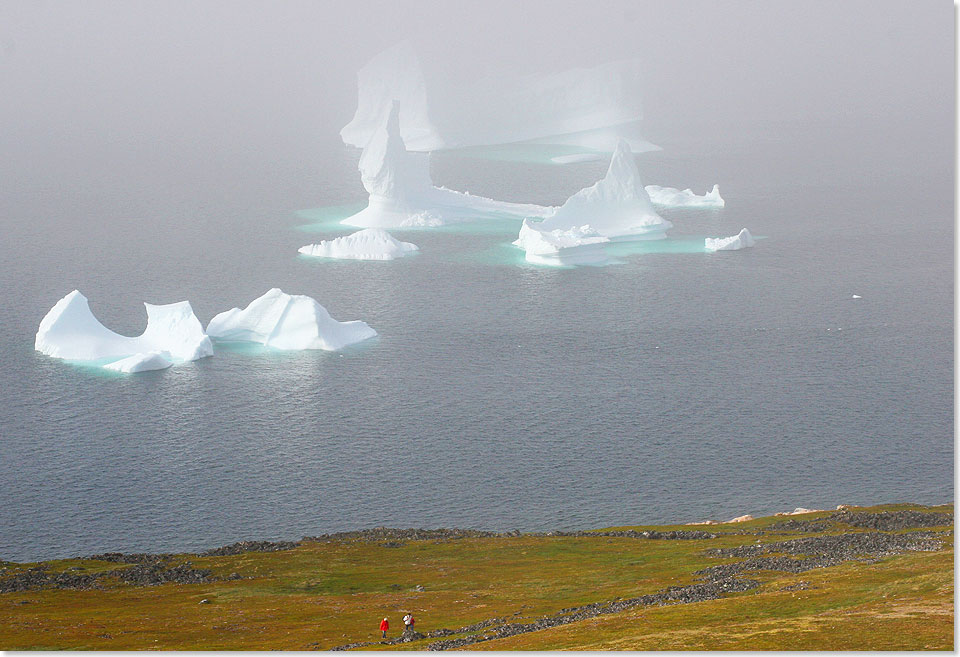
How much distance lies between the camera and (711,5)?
586 feet

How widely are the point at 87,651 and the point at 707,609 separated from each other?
16550 millimetres

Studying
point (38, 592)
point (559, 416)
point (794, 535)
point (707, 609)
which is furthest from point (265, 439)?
point (707, 609)

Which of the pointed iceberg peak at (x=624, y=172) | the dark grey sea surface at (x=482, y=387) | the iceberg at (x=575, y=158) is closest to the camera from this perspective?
the dark grey sea surface at (x=482, y=387)

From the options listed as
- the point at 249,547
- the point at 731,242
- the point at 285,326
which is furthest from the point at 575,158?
the point at 249,547

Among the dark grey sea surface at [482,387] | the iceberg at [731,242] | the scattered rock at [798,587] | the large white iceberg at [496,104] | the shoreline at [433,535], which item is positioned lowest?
the scattered rock at [798,587]

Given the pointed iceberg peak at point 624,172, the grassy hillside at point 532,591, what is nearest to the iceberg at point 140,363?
the grassy hillside at point 532,591

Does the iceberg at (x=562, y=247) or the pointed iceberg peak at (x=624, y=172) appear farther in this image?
the pointed iceberg peak at (x=624, y=172)

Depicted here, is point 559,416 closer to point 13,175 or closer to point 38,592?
point 38,592

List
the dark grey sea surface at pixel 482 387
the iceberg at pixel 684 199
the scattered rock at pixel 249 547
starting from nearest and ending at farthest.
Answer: the scattered rock at pixel 249 547 < the dark grey sea surface at pixel 482 387 < the iceberg at pixel 684 199

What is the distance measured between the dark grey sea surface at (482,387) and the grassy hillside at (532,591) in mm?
4219

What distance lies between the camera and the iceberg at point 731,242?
100m

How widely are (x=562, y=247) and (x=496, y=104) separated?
58.7 metres

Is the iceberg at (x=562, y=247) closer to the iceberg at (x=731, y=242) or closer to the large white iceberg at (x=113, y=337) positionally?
the iceberg at (x=731, y=242)

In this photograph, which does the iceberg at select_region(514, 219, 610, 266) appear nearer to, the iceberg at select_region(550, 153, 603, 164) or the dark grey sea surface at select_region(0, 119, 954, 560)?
the dark grey sea surface at select_region(0, 119, 954, 560)
